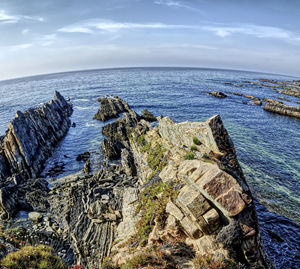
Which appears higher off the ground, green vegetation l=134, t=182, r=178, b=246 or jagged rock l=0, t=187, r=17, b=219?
green vegetation l=134, t=182, r=178, b=246

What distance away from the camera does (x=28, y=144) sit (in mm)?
38938

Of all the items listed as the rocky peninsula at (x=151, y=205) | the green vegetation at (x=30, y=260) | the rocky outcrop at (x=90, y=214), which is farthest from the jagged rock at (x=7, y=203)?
the green vegetation at (x=30, y=260)

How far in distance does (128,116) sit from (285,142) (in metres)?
45.0

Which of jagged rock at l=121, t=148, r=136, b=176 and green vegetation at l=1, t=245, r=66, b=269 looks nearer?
green vegetation at l=1, t=245, r=66, b=269

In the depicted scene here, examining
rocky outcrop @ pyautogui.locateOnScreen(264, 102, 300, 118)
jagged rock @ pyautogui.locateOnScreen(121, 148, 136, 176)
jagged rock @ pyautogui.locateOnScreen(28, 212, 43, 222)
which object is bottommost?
jagged rock @ pyautogui.locateOnScreen(28, 212, 43, 222)

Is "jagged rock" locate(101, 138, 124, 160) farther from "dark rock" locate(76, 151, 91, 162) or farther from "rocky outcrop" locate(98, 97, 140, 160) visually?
"dark rock" locate(76, 151, 91, 162)

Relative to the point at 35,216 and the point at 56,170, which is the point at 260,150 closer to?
the point at 35,216

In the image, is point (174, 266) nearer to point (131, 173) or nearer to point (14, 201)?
point (131, 173)

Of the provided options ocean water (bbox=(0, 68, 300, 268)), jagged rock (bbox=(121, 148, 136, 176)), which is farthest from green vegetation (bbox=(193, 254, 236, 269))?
jagged rock (bbox=(121, 148, 136, 176))

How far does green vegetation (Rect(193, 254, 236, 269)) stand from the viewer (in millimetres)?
10289

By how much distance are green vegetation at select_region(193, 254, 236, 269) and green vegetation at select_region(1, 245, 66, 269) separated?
30.6 feet

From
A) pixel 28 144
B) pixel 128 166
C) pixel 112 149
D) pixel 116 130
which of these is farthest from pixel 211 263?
pixel 116 130

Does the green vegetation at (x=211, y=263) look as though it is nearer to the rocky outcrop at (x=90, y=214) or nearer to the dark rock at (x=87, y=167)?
the rocky outcrop at (x=90, y=214)

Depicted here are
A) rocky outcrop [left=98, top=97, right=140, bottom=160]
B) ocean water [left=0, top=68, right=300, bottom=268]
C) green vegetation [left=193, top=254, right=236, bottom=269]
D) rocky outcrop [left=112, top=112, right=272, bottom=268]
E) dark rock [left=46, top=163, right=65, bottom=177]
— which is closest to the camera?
green vegetation [left=193, top=254, right=236, bottom=269]
